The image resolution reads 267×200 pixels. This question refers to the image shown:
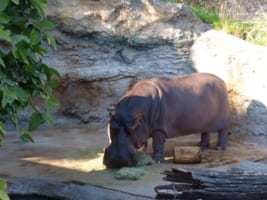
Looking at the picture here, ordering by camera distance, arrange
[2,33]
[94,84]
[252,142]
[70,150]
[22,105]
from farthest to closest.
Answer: [94,84] → [252,142] → [70,150] → [22,105] → [2,33]

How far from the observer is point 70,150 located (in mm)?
8203

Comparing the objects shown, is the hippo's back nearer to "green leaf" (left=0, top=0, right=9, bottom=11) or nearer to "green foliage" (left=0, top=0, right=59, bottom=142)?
"green foliage" (left=0, top=0, right=59, bottom=142)

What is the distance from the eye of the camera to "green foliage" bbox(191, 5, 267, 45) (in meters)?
9.61

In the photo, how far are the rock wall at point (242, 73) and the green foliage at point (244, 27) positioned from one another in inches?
11.4

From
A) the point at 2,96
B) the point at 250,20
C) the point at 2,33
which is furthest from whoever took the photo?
the point at 250,20

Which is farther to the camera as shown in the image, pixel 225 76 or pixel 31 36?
pixel 225 76

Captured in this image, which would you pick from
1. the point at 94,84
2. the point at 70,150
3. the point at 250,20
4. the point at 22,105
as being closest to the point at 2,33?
the point at 22,105

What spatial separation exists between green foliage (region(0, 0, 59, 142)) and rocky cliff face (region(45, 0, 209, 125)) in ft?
16.0

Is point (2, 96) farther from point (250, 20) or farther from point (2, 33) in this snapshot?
point (250, 20)

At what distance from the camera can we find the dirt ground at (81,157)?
6.92 metres

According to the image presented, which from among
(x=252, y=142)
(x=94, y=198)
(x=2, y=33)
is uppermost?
(x=2, y=33)

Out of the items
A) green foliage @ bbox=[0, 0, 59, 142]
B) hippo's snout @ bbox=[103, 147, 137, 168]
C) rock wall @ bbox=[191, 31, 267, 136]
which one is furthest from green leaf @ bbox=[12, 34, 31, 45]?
rock wall @ bbox=[191, 31, 267, 136]

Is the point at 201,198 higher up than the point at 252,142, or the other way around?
the point at 201,198

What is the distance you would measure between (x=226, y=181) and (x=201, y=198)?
23 cm
